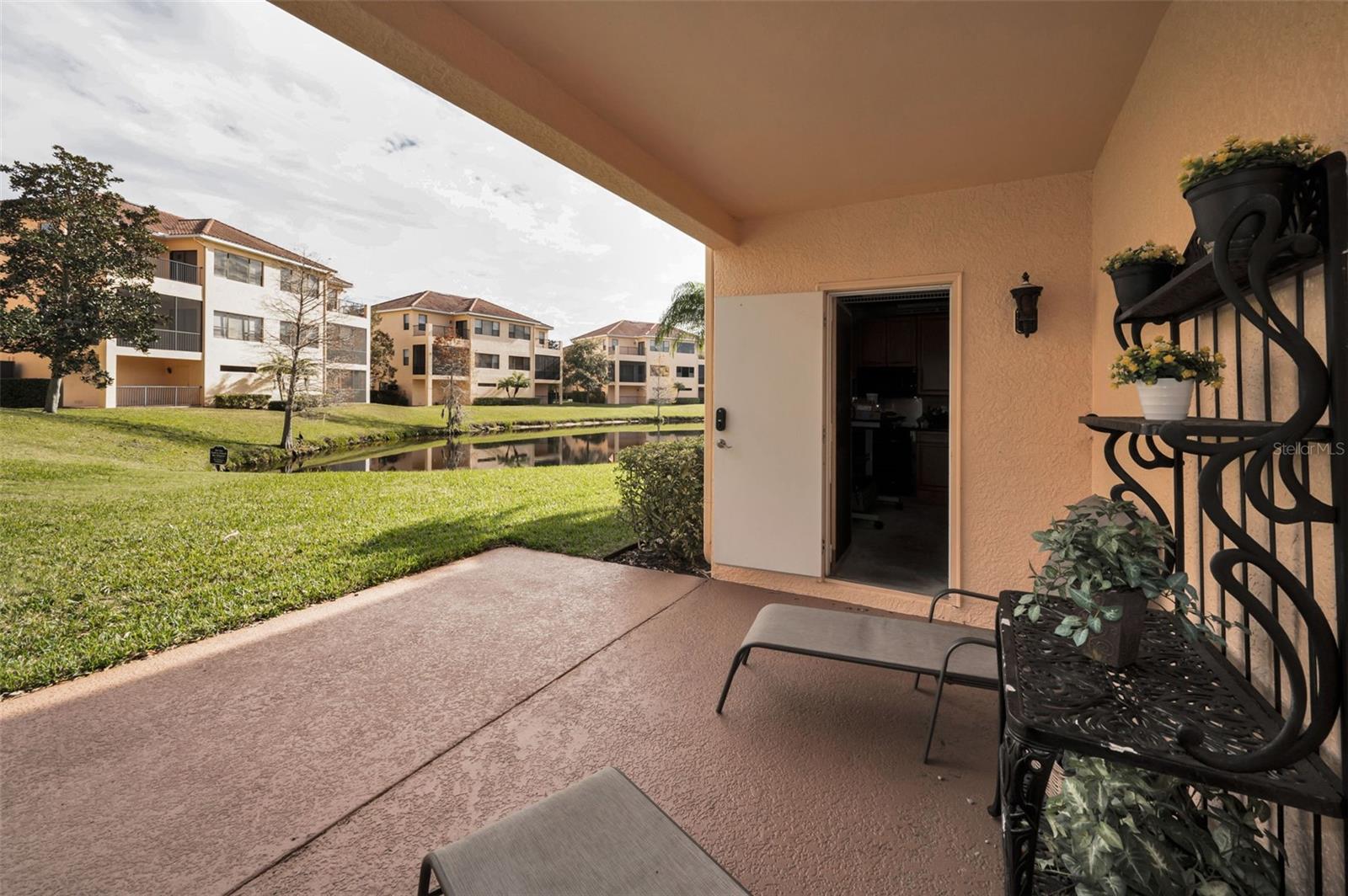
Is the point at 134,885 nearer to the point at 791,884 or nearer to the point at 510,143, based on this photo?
the point at 791,884

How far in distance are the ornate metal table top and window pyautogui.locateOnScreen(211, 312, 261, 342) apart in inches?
886

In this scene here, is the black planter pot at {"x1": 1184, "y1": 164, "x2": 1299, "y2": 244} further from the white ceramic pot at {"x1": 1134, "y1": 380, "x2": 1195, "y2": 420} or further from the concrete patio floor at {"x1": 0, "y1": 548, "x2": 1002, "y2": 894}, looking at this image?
the concrete patio floor at {"x1": 0, "y1": 548, "x2": 1002, "y2": 894}

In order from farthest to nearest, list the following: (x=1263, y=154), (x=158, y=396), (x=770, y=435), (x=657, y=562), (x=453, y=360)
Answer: (x=453, y=360), (x=158, y=396), (x=657, y=562), (x=770, y=435), (x=1263, y=154)

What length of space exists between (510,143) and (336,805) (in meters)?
3.32

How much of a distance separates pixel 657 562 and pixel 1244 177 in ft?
15.5

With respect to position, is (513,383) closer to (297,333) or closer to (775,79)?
(297,333)

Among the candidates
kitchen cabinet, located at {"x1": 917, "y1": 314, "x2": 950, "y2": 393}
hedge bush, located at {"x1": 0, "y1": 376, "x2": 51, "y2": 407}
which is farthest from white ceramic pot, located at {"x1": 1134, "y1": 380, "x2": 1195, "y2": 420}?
hedge bush, located at {"x1": 0, "y1": 376, "x2": 51, "y2": 407}

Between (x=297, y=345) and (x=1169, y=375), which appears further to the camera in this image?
(x=297, y=345)

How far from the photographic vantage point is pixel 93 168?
888 cm

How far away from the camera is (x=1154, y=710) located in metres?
1.16

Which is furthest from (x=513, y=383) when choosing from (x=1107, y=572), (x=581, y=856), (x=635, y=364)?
(x=1107, y=572)

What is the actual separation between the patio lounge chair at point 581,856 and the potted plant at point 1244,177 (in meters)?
1.75

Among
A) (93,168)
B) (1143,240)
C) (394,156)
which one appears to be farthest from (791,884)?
(394,156)

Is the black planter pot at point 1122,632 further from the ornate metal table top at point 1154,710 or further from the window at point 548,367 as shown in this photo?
the window at point 548,367
